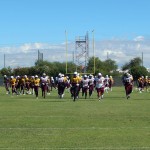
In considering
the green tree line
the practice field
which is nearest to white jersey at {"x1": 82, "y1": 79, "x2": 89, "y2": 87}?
the practice field

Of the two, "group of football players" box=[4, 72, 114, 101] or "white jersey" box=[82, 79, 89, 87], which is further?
"white jersey" box=[82, 79, 89, 87]

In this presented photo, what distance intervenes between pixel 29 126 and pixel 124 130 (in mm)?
3030

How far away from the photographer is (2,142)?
40.2 feet

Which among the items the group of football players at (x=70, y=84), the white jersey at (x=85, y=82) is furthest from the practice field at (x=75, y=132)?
the white jersey at (x=85, y=82)

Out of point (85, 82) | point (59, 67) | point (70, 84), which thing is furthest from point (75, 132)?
point (59, 67)

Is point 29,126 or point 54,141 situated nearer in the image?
point 54,141

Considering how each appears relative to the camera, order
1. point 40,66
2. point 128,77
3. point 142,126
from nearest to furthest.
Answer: point 142,126 → point 128,77 → point 40,66

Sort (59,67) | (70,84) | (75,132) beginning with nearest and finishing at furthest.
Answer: (75,132) < (70,84) < (59,67)

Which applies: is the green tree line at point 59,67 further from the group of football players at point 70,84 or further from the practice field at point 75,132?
the practice field at point 75,132

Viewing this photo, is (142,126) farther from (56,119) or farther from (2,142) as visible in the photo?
(2,142)

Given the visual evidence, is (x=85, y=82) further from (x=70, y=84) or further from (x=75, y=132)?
(x=75, y=132)

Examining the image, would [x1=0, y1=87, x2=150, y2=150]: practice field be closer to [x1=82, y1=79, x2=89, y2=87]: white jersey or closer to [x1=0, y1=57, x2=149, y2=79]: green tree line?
[x1=82, y1=79, x2=89, y2=87]: white jersey

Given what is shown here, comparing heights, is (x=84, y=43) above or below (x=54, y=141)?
above

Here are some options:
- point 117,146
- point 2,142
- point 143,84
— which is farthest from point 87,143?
point 143,84
